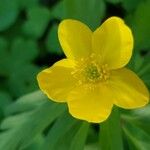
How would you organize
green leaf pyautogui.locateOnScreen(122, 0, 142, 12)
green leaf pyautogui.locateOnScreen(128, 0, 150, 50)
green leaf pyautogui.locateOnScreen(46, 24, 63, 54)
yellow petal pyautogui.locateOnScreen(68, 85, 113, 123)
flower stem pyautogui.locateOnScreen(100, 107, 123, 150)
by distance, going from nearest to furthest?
yellow petal pyautogui.locateOnScreen(68, 85, 113, 123) → flower stem pyautogui.locateOnScreen(100, 107, 123, 150) → green leaf pyautogui.locateOnScreen(128, 0, 150, 50) → green leaf pyautogui.locateOnScreen(122, 0, 142, 12) → green leaf pyautogui.locateOnScreen(46, 24, 63, 54)

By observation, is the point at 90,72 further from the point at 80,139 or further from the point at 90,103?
the point at 80,139

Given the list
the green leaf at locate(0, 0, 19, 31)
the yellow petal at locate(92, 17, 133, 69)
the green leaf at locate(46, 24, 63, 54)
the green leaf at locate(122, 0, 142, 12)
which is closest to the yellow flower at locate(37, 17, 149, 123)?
the yellow petal at locate(92, 17, 133, 69)

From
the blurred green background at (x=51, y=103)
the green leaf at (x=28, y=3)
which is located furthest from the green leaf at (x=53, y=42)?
the green leaf at (x=28, y=3)

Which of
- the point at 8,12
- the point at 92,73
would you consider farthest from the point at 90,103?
the point at 8,12

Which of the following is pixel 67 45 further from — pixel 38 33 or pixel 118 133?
pixel 38 33

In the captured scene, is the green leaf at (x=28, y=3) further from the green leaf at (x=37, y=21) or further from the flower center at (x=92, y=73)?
the flower center at (x=92, y=73)

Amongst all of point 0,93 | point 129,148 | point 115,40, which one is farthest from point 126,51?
point 0,93

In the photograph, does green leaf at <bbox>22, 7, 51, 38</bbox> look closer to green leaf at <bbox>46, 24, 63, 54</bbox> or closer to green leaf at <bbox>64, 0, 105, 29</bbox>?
green leaf at <bbox>46, 24, 63, 54</bbox>
